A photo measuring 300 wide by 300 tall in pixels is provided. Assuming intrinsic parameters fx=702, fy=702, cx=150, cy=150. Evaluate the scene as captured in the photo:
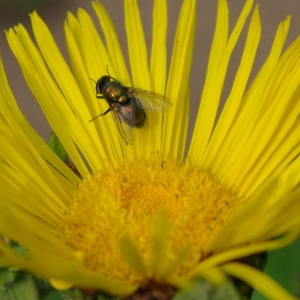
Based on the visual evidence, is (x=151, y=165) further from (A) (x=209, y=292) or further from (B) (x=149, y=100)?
(A) (x=209, y=292)

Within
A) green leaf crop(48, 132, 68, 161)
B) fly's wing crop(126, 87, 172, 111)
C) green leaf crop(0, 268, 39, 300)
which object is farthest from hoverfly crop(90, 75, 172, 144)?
green leaf crop(0, 268, 39, 300)

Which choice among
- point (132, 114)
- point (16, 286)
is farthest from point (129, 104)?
point (16, 286)

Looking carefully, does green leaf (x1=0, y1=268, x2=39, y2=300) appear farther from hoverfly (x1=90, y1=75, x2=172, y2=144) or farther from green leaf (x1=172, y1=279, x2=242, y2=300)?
hoverfly (x1=90, y1=75, x2=172, y2=144)

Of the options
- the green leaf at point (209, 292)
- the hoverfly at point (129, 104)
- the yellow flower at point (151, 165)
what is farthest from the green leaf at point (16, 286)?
the hoverfly at point (129, 104)

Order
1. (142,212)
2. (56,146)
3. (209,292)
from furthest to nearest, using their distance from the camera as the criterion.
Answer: (56,146)
(142,212)
(209,292)

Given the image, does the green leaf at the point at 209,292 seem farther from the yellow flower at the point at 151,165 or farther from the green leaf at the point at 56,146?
the green leaf at the point at 56,146

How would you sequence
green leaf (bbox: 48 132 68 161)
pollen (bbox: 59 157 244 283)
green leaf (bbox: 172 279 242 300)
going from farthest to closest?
green leaf (bbox: 48 132 68 161) → pollen (bbox: 59 157 244 283) → green leaf (bbox: 172 279 242 300)
